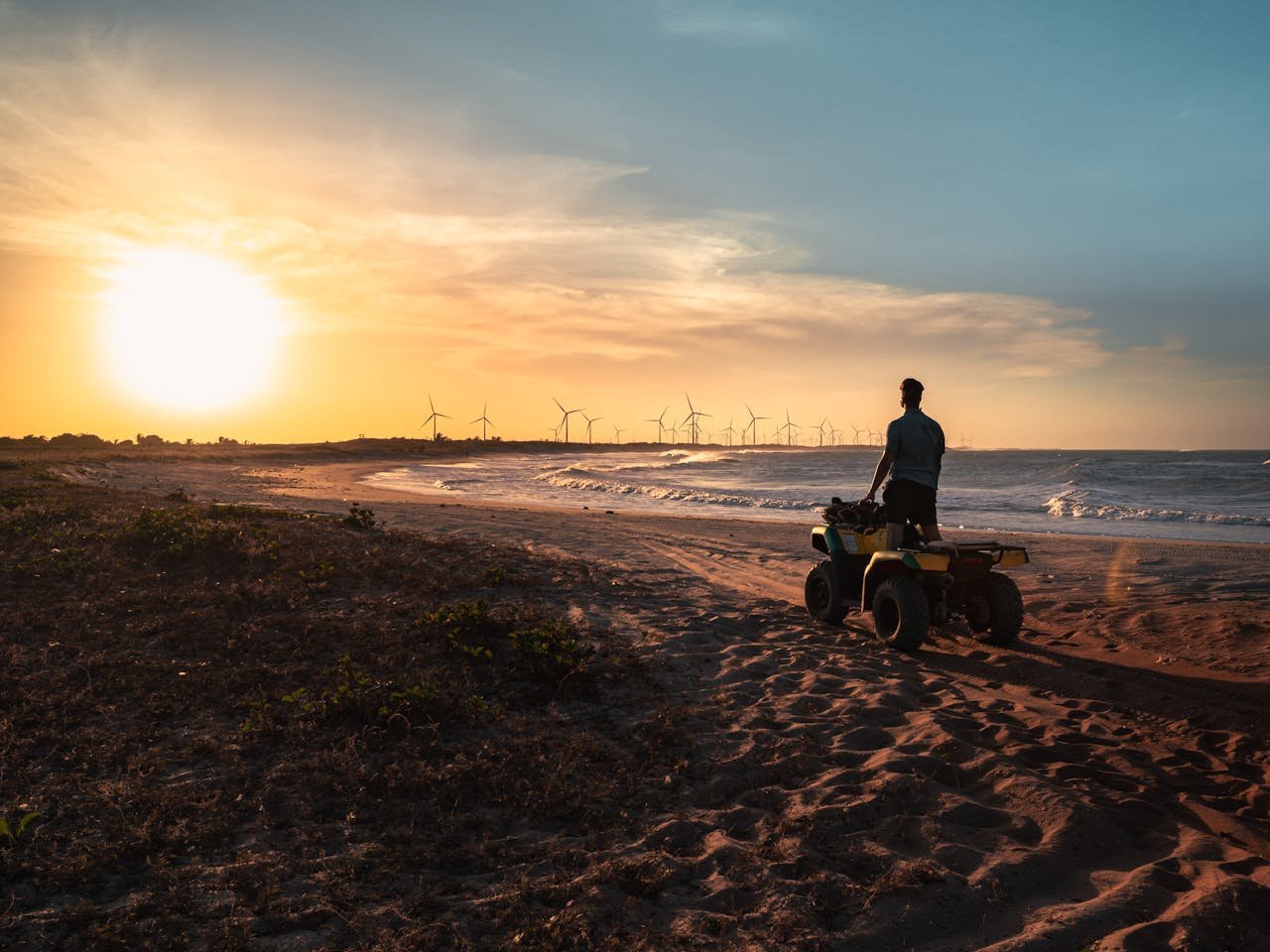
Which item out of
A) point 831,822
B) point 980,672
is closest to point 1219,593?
point 980,672

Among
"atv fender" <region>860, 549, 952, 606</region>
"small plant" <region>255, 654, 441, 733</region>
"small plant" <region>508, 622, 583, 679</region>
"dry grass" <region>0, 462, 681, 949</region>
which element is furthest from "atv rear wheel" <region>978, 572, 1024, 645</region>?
"small plant" <region>255, 654, 441, 733</region>

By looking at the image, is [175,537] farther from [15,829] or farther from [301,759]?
[15,829]

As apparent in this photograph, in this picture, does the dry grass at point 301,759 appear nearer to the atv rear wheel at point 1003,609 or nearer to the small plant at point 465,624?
the small plant at point 465,624

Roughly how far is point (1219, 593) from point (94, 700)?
13896mm

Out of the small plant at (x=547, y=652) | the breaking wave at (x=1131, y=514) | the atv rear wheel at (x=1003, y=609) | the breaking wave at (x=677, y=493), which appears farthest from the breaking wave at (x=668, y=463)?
the small plant at (x=547, y=652)

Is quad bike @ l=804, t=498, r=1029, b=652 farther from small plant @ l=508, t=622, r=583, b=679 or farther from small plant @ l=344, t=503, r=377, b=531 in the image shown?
small plant @ l=344, t=503, r=377, b=531

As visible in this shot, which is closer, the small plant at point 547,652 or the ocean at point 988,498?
the small plant at point 547,652

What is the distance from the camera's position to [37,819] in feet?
14.8

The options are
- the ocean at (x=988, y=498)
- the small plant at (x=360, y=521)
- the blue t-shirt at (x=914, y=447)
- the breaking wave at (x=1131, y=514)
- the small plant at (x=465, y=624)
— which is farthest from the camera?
the breaking wave at (x=1131, y=514)

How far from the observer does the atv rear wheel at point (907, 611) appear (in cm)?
859

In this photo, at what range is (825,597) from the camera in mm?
10445

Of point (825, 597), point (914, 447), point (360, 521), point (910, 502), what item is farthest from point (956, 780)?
point (360, 521)

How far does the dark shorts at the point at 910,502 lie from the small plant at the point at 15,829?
772 cm

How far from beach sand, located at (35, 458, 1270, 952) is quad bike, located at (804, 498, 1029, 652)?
333 mm
